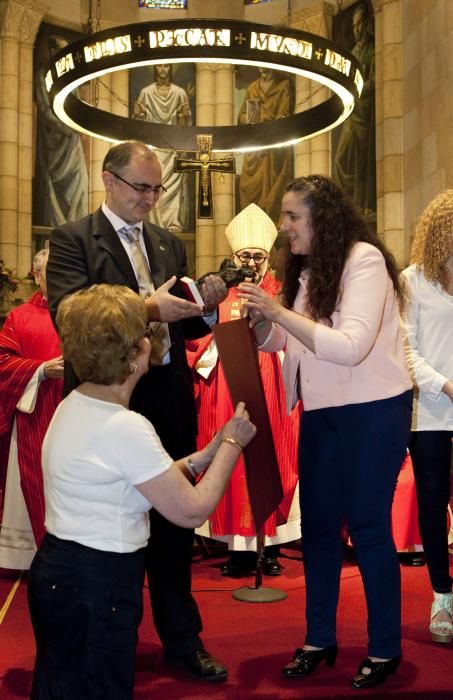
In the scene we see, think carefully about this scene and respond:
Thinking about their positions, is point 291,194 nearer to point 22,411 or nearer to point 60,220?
point 22,411

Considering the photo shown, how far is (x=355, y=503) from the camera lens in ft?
9.52

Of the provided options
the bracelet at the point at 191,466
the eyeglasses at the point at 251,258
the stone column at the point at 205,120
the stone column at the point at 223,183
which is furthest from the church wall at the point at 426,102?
the bracelet at the point at 191,466

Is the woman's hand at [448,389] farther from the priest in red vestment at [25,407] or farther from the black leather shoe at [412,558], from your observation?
the priest in red vestment at [25,407]

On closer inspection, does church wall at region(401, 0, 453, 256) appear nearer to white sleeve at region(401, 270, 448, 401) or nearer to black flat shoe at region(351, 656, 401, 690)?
white sleeve at region(401, 270, 448, 401)

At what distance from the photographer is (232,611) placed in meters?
4.05

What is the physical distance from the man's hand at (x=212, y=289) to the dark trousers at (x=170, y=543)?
0.34 m

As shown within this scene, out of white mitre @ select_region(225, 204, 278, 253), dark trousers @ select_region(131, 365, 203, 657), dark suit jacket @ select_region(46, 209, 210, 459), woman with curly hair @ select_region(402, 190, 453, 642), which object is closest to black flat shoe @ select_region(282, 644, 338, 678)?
dark trousers @ select_region(131, 365, 203, 657)

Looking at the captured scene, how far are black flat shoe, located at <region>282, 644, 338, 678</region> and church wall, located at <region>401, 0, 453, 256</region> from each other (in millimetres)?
6683

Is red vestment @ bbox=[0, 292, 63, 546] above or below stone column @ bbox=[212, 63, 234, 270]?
below

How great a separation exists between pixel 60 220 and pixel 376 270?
10.6 meters

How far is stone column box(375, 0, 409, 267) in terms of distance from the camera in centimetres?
1068

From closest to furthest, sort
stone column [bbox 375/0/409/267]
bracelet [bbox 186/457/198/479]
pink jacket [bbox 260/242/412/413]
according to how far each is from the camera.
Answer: bracelet [bbox 186/457/198/479] < pink jacket [bbox 260/242/412/413] < stone column [bbox 375/0/409/267]

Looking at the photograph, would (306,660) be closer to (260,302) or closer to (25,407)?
(260,302)

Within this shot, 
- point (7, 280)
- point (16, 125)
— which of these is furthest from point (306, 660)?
point (16, 125)
